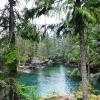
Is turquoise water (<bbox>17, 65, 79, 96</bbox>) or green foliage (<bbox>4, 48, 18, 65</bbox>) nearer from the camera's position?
green foliage (<bbox>4, 48, 18, 65</bbox>)

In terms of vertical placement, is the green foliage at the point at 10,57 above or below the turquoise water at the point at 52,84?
above

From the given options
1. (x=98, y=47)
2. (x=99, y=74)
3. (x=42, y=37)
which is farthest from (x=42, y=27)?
(x=99, y=74)

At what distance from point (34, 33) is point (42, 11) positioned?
4.49ft

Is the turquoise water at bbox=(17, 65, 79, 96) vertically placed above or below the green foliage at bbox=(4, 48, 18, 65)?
below

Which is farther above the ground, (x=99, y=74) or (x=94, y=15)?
(x=94, y=15)

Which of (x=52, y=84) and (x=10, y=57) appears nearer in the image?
(x=10, y=57)

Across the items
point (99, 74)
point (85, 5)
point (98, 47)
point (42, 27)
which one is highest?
point (85, 5)

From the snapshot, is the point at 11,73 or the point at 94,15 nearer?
the point at 11,73

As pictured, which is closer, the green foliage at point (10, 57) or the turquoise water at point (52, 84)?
the green foliage at point (10, 57)

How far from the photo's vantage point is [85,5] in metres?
13.7

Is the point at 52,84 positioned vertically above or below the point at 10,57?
below

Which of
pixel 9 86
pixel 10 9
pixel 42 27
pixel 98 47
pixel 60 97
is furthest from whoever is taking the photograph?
pixel 98 47

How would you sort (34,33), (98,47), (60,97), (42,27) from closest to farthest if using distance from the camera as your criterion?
(34,33) < (42,27) < (60,97) < (98,47)

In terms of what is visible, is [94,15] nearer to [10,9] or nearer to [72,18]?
[72,18]
